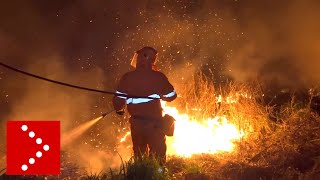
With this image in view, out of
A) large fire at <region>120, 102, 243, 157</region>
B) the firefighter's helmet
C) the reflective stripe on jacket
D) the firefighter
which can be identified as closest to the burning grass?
large fire at <region>120, 102, 243, 157</region>

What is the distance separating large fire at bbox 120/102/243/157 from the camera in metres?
7.43

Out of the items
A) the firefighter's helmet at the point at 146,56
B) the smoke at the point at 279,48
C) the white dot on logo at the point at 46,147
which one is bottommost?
the white dot on logo at the point at 46,147

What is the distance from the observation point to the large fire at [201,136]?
7.43 meters

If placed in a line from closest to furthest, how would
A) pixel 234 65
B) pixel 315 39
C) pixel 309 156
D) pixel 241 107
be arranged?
pixel 309 156 → pixel 241 107 → pixel 315 39 → pixel 234 65

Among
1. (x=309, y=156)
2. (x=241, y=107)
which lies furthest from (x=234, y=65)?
(x=309, y=156)

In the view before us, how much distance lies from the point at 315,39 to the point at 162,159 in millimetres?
4680

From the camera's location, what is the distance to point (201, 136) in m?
7.75

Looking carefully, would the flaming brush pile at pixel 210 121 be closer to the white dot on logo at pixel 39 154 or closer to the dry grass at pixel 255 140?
the dry grass at pixel 255 140

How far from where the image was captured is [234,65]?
35.1 ft

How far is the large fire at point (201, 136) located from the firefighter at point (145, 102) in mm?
1100

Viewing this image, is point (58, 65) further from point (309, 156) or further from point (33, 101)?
point (309, 156)

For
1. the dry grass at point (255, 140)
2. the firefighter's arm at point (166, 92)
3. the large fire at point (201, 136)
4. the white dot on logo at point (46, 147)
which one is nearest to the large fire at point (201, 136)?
the large fire at point (201, 136)

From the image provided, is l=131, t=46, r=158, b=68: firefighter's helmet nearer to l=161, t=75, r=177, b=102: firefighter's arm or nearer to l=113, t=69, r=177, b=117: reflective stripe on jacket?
l=113, t=69, r=177, b=117: reflective stripe on jacket

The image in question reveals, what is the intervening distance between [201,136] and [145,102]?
77.8 inches
